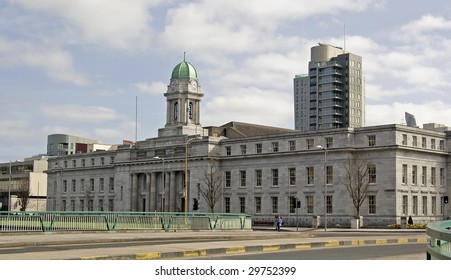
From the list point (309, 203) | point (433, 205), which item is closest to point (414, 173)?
point (433, 205)

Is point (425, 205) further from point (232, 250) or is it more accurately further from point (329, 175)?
point (232, 250)

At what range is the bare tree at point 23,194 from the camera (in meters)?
136

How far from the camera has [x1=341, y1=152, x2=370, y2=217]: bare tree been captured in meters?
81.7

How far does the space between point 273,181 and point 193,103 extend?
95.4ft

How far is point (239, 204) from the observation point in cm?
9838

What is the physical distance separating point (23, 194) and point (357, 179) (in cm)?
8230

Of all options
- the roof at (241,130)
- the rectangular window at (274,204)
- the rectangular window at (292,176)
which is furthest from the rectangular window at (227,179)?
the rectangular window at (292,176)

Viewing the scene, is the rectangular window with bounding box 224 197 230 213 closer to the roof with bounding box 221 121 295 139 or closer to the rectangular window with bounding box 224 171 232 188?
the rectangular window with bounding box 224 171 232 188

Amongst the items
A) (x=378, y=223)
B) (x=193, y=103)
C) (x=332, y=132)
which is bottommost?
(x=378, y=223)

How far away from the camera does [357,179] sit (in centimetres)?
8275

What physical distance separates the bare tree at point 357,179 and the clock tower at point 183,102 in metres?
36.2

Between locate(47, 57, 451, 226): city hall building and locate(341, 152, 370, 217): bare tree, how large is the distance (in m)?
0.65
